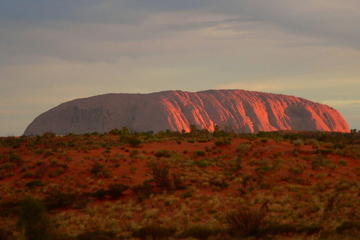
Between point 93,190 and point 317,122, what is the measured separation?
104 metres

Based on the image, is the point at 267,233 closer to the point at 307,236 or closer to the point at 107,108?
the point at 307,236

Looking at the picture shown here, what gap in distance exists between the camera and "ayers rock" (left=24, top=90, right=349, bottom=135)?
10238 centimetres

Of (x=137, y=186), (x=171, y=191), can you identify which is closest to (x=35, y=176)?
(x=137, y=186)

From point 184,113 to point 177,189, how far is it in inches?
3356

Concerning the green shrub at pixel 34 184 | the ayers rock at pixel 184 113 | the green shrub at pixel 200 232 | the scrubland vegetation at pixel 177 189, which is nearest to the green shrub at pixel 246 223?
the scrubland vegetation at pixel 177 189

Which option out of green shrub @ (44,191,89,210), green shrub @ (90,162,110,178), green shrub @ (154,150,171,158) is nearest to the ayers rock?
green shrub @ (154,150,171,158)

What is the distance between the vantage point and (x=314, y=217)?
15406mm

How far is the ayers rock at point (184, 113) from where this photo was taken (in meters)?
102

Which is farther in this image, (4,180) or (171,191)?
(4,180)

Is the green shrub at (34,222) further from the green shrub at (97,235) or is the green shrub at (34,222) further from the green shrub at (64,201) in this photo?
the green shrub at (64,201)

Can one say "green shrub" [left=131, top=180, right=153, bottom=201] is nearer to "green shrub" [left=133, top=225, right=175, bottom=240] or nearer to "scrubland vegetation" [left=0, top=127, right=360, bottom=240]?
"scrubland vegetation" [left=0, top=127, right=360, bottom=240]

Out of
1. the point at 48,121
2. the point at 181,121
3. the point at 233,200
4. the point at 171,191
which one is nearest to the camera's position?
the point at 233,200

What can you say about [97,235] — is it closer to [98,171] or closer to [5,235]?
[5,235]

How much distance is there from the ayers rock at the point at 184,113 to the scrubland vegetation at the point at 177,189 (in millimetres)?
64695
